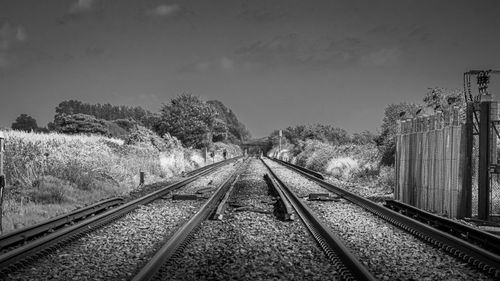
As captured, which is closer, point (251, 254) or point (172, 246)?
point (251, 254)

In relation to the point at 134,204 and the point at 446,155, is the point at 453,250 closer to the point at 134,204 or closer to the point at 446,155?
the point at 446,155

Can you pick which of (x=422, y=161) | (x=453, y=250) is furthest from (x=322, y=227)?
(x=422, y=161)

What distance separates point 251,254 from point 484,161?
614cm

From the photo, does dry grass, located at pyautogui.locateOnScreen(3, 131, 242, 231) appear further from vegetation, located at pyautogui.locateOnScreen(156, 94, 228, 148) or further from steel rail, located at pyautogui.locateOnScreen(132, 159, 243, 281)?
vegetation, located at pyautogui.locateOnScreen(156, 94, 228, 148)

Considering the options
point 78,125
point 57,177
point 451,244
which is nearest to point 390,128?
point 57,177

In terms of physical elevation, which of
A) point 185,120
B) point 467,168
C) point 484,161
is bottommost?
point 467,168

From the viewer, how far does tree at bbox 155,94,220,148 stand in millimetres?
42125

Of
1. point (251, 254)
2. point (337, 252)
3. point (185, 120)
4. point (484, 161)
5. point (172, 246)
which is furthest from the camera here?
point (185, 120)

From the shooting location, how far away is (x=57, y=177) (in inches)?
587

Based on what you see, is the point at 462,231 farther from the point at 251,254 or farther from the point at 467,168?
the point at 251,254

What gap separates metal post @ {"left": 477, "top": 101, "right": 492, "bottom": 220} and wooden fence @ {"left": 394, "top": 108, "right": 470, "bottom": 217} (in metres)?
0.34

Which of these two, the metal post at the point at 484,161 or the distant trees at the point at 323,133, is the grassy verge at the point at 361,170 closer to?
the metal post at the point at 484,161

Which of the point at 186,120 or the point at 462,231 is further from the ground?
the point at 186,120

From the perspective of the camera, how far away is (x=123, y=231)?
7.80 metres
